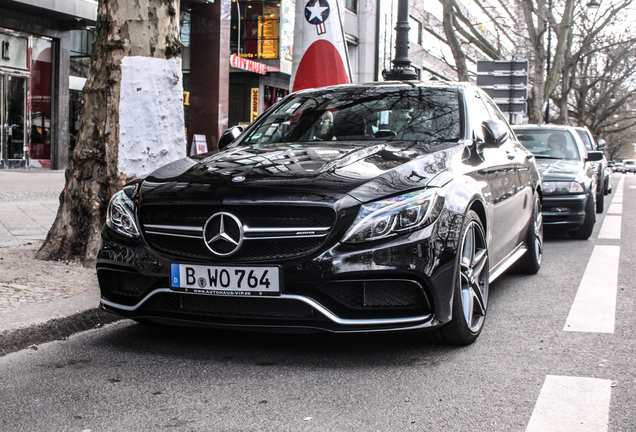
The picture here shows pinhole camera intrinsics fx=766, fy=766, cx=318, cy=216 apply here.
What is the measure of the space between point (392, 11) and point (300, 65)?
85.9 feet

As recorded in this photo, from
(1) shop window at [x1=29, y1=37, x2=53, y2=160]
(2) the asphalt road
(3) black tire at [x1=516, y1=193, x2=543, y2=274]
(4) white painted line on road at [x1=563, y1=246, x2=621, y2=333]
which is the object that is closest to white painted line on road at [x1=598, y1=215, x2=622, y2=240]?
(4) white painted line on road at [x1=563, y1=246, x2=621, y2=333]

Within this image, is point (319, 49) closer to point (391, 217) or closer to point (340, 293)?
point (391, 217)

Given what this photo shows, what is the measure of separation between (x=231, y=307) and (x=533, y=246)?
3.64m

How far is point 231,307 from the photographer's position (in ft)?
12.4

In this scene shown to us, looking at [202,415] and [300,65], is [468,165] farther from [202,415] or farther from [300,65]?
[300,65]

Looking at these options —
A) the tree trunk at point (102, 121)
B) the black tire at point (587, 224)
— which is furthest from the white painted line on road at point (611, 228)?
the tree trunk at point (102, 121)

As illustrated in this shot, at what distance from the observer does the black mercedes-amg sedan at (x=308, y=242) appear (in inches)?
143

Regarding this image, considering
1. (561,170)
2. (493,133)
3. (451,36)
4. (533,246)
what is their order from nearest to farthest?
(493,133)
(533,246)
(561,170)
(451,36)

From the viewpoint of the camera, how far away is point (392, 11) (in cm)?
3416

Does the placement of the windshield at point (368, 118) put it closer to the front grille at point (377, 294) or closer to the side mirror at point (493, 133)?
the side mirror at point (493, 133)

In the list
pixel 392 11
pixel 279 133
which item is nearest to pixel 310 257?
pixel 279 133

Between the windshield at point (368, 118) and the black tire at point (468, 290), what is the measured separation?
2.57 feet

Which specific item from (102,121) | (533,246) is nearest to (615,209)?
(533,246)

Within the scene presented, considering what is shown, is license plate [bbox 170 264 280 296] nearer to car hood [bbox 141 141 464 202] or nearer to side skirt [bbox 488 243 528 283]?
car hood [bbox 141 141 464 202]
